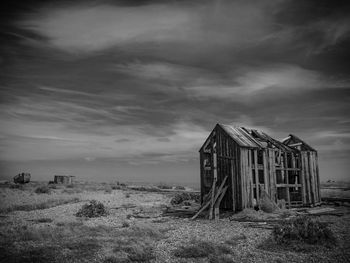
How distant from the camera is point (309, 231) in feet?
35.3

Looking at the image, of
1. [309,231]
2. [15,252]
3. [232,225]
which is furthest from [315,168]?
[15,252]

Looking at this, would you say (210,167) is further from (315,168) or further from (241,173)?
(315,168)

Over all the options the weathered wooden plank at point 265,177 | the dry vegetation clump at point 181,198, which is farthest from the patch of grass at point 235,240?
the dry vegetation clump at point 181,198

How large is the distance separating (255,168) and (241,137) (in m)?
2.41

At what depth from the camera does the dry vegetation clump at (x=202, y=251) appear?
373 inches

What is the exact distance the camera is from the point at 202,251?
9648 mm

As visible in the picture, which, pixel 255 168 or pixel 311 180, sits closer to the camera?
pixel 255 168

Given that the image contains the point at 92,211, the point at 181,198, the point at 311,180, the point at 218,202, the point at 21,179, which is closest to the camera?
the point at 218,202

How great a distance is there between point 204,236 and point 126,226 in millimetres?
4556

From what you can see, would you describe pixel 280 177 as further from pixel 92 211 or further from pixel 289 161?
pixel 92 211

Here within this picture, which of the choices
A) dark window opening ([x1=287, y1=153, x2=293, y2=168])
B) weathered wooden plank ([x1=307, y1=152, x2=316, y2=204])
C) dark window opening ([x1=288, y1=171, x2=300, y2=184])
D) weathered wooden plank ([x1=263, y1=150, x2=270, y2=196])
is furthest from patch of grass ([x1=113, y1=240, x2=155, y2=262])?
weathered wooden plank ([x1=307, y1=152, x2=316, y2=204])

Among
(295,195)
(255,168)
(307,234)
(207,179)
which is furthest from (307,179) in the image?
(307,234)

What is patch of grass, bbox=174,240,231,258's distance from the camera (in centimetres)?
948

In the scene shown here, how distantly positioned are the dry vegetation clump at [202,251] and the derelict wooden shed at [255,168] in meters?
8.69
